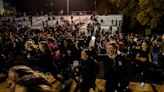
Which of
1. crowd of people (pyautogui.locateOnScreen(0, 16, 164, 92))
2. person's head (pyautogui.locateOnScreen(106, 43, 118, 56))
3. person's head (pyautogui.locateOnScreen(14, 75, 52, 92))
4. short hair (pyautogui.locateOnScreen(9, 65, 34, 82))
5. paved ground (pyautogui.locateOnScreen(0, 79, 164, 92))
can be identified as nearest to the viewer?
person's head (pyautogui.locateOnScreen(14, 75, 52, 92))

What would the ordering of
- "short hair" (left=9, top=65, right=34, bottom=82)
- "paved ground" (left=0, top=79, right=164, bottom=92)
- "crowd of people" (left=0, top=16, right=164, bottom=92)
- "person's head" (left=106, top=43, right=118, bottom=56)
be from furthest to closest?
"paved ground" (left=0, top=79, right=164, bottom=92), "person's head" (left=106, top=43, right=118, bottom=56), "crowd of people" (left=0, top=16, right=164, bottom=92), "short hair" (left=9, top=65, right=34, bottom=82)

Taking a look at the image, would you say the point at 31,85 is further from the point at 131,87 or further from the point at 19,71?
the point at 131,87

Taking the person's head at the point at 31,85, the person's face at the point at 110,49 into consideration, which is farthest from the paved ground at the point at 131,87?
the person's head at the point at 31,85

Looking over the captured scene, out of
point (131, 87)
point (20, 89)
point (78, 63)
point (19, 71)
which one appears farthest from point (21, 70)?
point (131, 87)

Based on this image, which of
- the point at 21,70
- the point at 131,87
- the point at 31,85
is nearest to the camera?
the point at 31,85

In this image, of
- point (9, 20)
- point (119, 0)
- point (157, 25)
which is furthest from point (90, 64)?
point (9, 20)

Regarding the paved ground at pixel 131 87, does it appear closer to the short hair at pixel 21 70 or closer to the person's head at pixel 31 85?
the short hair at pixel 21 70

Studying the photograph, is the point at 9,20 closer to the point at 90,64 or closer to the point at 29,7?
the point at 29,7

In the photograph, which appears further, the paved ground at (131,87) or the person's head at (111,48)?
the paved ground at (131,87)

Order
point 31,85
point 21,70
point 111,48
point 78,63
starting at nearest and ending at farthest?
point 31,85, point 21,70, point 111,48, point 78,63

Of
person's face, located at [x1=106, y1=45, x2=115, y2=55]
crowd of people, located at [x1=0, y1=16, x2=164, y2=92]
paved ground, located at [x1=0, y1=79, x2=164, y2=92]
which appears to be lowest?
paved ground, located at [x1=0, y1=79, x2=164, y2=92]

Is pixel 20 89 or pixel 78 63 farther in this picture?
pixel 78 63

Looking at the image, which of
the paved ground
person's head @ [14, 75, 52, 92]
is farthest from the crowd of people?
the paved ground

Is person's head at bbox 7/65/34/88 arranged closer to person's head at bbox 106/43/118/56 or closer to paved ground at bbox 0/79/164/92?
person's head at bbox 106/43/118/56
